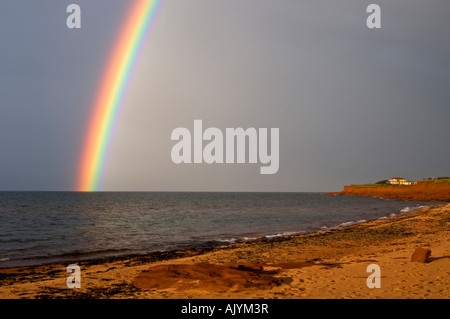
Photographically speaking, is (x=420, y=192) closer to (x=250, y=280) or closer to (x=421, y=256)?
(x=421, y=256)

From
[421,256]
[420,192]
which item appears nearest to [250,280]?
[421,256]

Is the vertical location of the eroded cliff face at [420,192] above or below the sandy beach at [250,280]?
below

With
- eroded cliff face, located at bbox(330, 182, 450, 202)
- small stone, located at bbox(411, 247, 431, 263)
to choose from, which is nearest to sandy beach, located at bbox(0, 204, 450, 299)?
small stone, located at bbox(411, 247, 431, 263)

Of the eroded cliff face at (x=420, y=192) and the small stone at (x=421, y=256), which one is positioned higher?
the small stone at (x=421, y=256)

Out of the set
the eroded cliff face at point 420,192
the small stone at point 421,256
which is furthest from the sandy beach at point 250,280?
the eroded cliff face at point 420,192

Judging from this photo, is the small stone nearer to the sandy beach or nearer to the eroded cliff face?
the sandy beach

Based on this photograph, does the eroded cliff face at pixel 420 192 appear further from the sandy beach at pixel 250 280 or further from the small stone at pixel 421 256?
the sandy beach at pixel 250 280

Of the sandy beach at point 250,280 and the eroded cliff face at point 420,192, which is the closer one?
the sandy beach at point 250,280

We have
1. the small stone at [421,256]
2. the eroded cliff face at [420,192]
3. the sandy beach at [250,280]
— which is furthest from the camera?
the eroded cliff face at [420,192]

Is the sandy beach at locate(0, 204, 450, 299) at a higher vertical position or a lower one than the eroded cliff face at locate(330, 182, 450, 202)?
higher

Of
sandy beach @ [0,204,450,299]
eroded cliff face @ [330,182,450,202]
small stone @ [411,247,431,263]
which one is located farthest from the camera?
eroded cliff face @ [330,182,450,202]

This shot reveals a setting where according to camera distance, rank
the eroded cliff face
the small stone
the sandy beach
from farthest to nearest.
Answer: the eroded cliff face → the small stone → the sandy beach

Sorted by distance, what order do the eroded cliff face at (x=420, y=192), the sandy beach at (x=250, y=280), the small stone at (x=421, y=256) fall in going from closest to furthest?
the sandy beach at (x=250, y=280) → the small stone at (x=421, y=256) → the eroded cliff face at (x=420, y=192)
